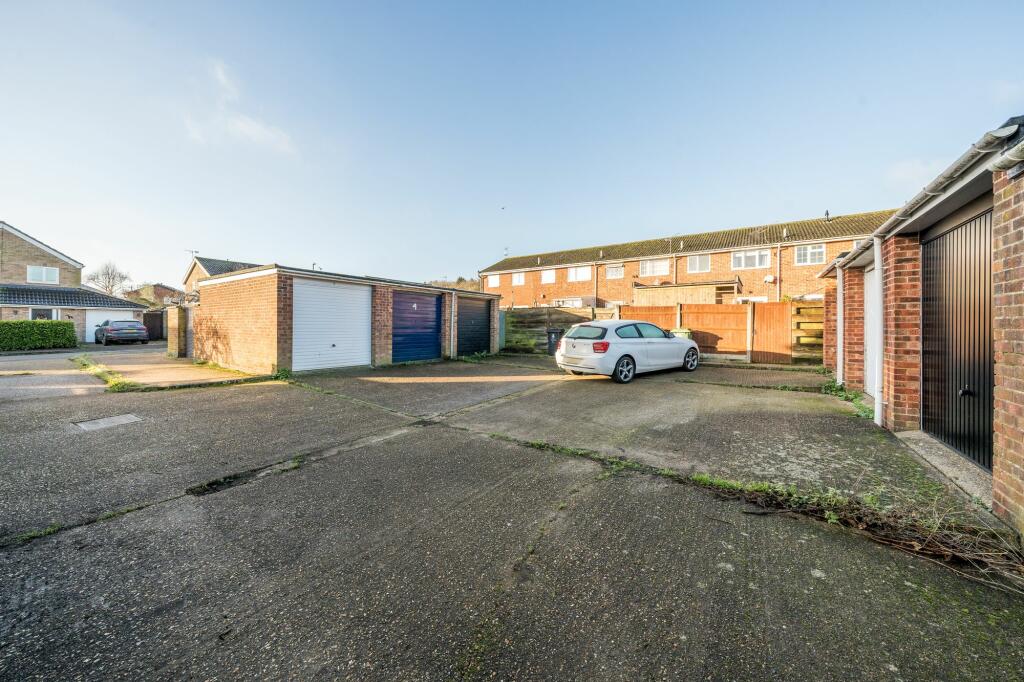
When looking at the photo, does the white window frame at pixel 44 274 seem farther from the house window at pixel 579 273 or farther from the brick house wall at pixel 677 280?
the house window at pixel 579 273

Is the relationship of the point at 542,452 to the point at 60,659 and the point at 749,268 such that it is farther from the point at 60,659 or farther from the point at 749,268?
the point at 749,268

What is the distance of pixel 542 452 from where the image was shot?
4570 mm

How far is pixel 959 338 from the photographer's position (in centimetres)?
413

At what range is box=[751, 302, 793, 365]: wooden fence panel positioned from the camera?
12.9 m

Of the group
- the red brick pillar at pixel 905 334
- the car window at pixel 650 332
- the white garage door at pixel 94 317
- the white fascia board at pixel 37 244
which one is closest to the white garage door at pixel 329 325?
the car window at pixel 650 332

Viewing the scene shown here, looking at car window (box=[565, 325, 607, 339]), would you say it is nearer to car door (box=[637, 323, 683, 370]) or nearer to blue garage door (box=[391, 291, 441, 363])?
car door (box=[637, 323, 683, 370])

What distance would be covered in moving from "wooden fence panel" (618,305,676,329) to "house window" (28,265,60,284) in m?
40.4

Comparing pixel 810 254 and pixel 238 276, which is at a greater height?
pixel 810 254

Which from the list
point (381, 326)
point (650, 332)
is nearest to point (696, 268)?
point (650, 332)

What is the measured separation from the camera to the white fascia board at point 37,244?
2795 centimetres

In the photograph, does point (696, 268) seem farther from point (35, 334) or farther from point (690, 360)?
point (35, 334)

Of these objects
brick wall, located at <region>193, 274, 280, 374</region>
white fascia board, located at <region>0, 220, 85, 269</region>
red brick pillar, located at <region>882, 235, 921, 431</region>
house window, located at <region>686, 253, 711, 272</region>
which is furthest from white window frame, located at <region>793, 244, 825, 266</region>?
white fascia board, located at <region>0, 220, 85, 269</region>

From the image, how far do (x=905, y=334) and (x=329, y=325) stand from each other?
11552 mm

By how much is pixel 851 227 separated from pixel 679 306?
17.4 metres
